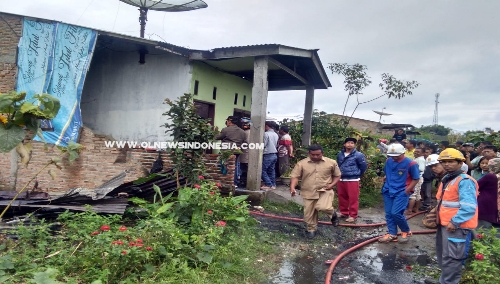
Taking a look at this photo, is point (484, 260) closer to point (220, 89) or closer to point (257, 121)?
point (257, 121)

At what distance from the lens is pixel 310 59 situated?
32.2ft

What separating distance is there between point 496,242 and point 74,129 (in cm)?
818

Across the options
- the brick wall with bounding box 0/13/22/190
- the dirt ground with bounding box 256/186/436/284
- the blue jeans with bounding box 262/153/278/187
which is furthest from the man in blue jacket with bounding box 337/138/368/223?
the brick wall with bounding box 0/13/22/190

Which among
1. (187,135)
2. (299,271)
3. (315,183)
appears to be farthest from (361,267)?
(187,135)

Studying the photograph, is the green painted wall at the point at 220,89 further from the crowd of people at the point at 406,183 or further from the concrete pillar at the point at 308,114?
the concrete pillar at the point at 308,114

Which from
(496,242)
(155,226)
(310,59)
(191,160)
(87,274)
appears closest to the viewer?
(87,274)

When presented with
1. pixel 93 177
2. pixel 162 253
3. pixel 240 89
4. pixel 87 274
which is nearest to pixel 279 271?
pixel 162 253

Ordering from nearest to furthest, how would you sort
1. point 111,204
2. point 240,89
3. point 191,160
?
point 111,204 < point 191,160 < point 240,89

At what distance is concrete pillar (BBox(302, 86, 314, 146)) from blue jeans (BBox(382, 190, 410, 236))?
6.04 m

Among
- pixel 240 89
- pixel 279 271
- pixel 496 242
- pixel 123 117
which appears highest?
pixel 240 89

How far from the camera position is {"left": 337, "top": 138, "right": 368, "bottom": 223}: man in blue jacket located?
7277 millimetres

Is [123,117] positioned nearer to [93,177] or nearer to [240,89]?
[93,177]

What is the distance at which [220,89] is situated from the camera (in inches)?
423

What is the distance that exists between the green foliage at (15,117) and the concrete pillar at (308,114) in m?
9.25
